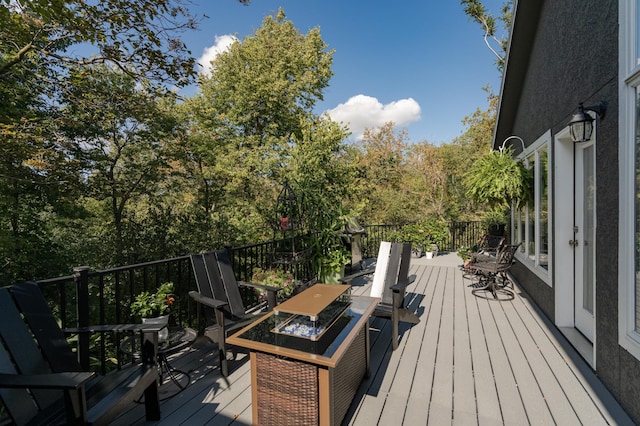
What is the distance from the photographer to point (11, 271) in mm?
6488

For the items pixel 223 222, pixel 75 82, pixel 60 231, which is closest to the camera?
pixel 75 82

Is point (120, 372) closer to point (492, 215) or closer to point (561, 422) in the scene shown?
point (561, 422)

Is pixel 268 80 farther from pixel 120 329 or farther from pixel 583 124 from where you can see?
pixel 120 329

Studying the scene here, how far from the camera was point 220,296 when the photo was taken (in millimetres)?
3076

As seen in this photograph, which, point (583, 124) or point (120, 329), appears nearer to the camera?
point (120, 329)

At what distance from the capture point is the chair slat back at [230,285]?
3.18 meters

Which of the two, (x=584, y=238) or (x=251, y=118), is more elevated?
(x=251, y=118)

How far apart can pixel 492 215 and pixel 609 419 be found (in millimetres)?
6564

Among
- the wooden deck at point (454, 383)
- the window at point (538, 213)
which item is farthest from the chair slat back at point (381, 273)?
the window at point (538, 213)

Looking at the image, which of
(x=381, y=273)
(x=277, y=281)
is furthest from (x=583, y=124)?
(x=277, y=281)

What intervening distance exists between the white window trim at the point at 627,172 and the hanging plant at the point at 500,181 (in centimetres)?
236

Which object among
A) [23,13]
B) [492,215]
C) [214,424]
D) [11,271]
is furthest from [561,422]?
[11,271]

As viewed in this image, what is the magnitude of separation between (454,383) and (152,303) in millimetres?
2599

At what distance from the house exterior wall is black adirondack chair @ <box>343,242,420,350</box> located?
154 cm
